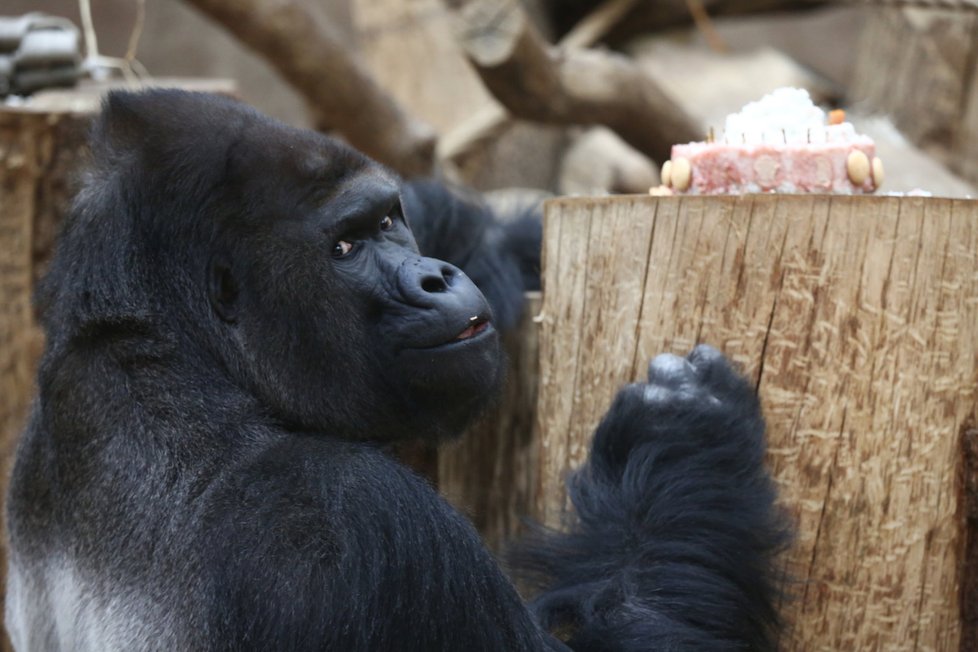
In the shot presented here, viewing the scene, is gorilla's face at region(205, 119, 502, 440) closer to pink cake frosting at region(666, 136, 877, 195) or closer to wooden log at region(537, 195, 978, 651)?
wooden log at region(537, 195, 978, 651)

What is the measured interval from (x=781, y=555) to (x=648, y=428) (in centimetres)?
41

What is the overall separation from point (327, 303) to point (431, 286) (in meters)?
0.22

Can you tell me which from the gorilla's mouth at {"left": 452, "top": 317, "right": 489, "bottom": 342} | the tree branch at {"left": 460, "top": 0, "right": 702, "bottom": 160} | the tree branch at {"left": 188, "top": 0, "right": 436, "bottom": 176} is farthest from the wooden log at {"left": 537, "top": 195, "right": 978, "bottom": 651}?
the tree branch at {"left": 188, "top": 0, "right": 436, "bottom": 176}

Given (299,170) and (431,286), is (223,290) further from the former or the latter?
(431,286)

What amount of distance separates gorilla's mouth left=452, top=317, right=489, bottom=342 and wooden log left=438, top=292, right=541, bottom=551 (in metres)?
0.69

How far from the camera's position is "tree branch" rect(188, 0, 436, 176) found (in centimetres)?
440

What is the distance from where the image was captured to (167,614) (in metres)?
2.08

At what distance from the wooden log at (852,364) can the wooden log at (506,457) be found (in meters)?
0.63

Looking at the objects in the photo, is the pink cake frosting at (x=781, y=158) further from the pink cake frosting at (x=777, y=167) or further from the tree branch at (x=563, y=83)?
the tree branch at (x=563, y=83)

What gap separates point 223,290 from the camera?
2273mm

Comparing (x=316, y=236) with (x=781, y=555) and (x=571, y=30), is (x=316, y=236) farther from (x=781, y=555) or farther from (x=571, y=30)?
(x=571, y=30)

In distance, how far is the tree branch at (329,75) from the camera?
4.40m

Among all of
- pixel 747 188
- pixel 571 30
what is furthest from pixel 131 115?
pixel 571 30

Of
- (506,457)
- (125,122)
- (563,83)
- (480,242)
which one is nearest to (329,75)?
(563,83)
